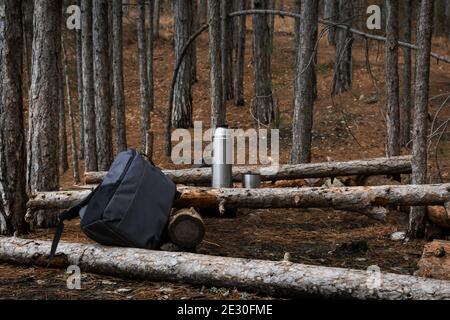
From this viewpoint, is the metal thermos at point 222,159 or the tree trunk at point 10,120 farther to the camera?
the metal thermos at point 222,159

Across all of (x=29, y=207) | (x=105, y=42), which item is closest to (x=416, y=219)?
(x=29, y=207)

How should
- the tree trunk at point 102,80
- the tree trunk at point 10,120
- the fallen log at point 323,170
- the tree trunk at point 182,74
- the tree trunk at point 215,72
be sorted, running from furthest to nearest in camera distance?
the tree trunk at point 182,74, the tree trunk at point 102,80, the tree trunk at point 215,72, the fallen log at point 323,170, the tree trunk at point 10,120

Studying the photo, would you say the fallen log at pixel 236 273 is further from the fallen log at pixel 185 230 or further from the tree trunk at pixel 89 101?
the tree trunk at pixel 89 101

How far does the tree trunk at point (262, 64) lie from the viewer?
1628 cm

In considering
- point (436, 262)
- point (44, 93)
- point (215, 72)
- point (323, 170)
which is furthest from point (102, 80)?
point (436, 262)

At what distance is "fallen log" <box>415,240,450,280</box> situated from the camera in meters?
4.59

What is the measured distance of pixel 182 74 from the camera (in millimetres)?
17250

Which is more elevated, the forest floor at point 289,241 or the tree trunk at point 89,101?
the tree trunk at point 89,101

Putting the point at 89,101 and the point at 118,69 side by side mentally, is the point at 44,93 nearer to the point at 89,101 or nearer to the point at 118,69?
the point at 89,101

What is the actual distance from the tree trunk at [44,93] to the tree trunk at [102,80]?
4.00 meters

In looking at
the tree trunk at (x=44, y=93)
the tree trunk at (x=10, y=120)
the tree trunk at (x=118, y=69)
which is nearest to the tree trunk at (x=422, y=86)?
the tree trunk at (x=44, y=93)

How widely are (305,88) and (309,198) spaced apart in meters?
3.67

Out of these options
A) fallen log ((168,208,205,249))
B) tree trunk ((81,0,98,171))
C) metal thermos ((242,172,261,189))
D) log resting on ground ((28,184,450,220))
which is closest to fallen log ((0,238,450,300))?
fallen log ((168,208,205,249))

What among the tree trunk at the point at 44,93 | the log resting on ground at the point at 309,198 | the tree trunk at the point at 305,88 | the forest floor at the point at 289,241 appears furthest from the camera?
the tree trunk at the point at 305,88
